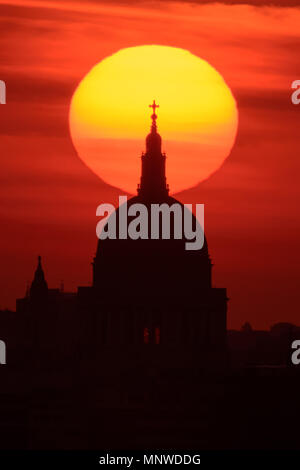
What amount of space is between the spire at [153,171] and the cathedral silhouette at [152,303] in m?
0.06

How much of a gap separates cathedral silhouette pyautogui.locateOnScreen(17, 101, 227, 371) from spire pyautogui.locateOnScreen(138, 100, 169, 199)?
59 millimetres

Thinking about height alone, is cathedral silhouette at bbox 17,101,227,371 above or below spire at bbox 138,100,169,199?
below

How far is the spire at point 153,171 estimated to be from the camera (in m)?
193

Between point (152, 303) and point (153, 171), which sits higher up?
point (153, 171)

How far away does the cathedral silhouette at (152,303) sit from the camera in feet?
636

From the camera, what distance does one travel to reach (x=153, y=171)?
193 meters

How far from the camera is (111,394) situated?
7475 inches

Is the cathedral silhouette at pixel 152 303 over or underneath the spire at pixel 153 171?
underneath

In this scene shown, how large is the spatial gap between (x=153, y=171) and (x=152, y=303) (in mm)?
8533

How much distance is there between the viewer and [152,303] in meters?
197

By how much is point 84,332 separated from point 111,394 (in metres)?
7.52

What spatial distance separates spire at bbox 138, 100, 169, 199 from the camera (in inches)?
7584
